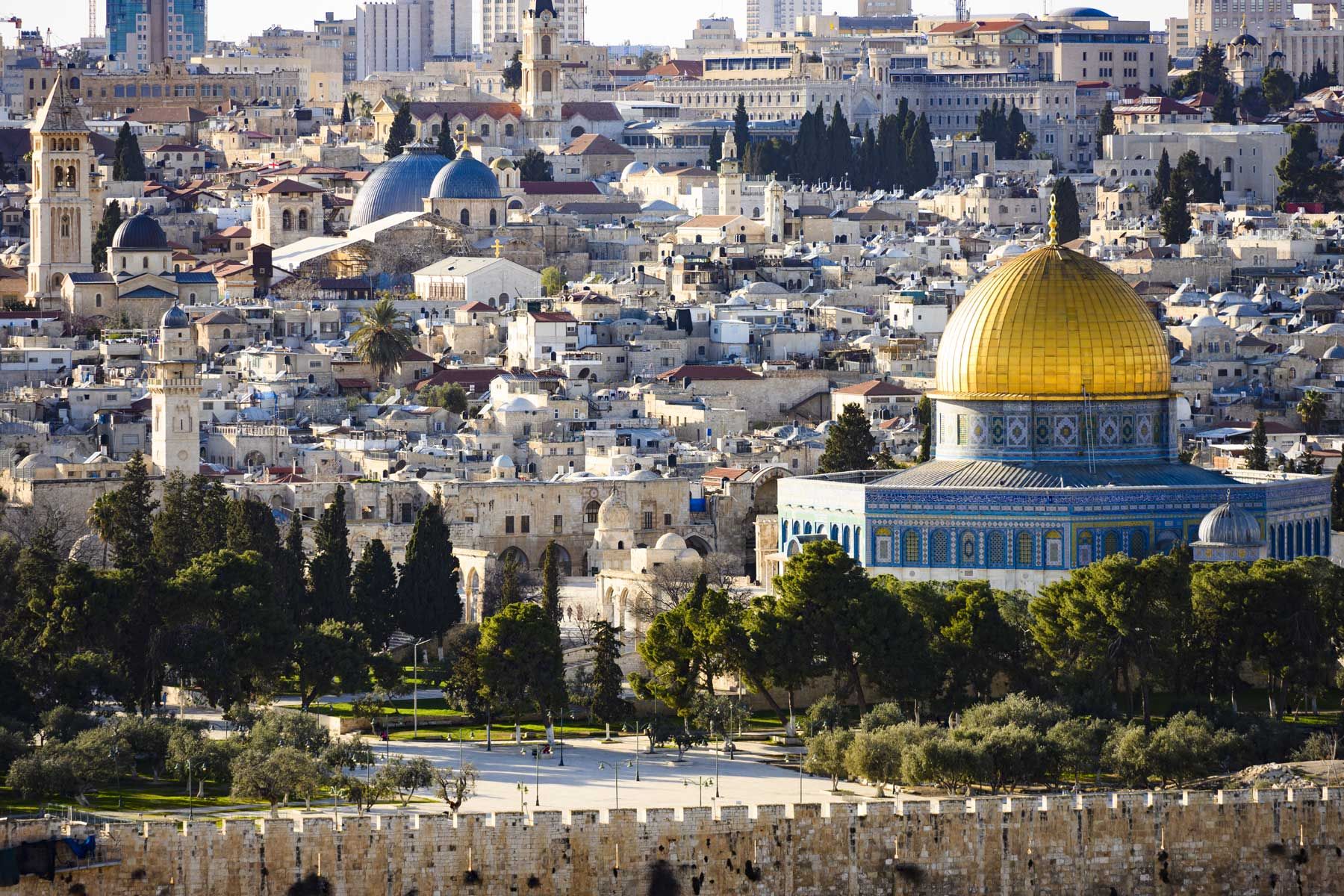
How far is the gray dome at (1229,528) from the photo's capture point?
6206 centimetres

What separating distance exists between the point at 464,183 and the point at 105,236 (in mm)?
12193

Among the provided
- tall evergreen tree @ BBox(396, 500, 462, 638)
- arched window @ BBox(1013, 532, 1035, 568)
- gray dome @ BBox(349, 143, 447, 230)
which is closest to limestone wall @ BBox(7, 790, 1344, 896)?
arched window @ BBox(1013, 532, 1035, 568)

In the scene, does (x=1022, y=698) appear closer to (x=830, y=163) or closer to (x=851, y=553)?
(x=851, y=553)

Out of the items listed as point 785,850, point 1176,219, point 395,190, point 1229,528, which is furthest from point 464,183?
point 785,850

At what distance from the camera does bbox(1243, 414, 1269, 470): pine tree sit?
7644cm

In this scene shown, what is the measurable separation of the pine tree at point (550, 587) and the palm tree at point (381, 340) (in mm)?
27009

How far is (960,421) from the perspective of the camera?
215 feet

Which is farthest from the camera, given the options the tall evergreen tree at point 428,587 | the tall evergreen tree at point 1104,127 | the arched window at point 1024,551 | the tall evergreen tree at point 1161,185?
the tall evergreen tree at point 1104,127

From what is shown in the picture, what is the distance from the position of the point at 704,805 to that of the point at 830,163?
94.0 metres

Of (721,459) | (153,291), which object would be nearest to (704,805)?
(721,459)

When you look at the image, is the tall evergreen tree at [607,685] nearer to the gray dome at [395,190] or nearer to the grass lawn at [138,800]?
the grass lawn at [138,800]

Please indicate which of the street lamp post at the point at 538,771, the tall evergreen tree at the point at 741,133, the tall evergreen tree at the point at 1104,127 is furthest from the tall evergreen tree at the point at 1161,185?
the street lamp post at the point at 538,771

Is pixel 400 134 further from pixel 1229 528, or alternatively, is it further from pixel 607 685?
pixel 607 685

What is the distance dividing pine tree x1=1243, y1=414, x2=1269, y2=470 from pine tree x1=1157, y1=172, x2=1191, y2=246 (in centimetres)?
4042
